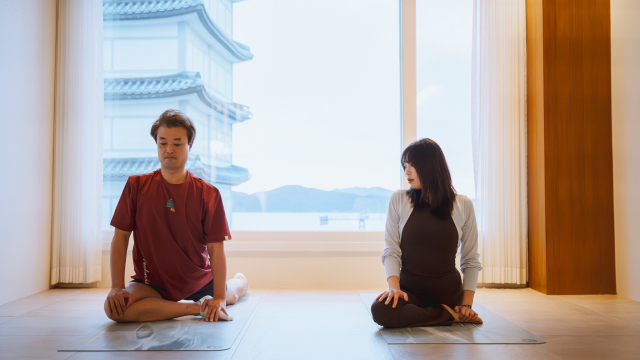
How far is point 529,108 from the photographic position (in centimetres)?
290

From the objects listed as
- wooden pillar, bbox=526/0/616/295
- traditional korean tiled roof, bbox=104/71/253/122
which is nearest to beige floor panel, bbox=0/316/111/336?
traditional korean tiled roof, bbox=104/71/253/122

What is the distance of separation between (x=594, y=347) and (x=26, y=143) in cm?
313

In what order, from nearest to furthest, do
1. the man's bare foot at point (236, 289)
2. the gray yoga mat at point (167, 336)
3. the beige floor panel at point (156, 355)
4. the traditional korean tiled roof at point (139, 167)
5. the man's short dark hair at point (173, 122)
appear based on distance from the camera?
1. the beige floor panel at point (156, 355)
2. the gray yoga mat at point (167, 336)
3. the man's short dark hair at point (173, 122)
4. the man's bare foot at point (236, 289)
5. the traditional korean tiled roof at point (139, 167)

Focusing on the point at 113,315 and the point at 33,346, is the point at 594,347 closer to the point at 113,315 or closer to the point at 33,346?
the point at 113,315

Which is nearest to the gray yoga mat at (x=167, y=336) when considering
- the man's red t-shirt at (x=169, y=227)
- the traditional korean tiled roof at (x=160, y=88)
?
the man's red t-shirt at (x=169, y=227)

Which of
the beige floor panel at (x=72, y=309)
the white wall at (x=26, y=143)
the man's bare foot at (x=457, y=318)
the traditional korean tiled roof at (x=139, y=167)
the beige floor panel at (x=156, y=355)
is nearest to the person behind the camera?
the beige floor panel at (x=156, y=355)

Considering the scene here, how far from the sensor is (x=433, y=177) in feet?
6.42

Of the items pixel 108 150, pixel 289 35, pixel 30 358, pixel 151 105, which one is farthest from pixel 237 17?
pixel 30 358

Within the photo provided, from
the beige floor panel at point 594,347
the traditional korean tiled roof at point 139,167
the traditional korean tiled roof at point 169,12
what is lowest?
the beige floor panel at point 594,347

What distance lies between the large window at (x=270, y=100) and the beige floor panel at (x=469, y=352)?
5.18 ft

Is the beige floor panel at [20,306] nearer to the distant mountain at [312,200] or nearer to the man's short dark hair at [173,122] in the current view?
the man's short dark hair at [173,122]

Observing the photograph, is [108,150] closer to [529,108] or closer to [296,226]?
[296,226]

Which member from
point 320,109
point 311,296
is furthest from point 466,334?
point 320,109

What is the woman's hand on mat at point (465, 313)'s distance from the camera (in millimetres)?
1896
